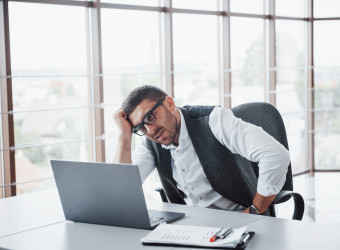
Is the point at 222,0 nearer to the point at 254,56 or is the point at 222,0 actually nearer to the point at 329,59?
the point at 254,56

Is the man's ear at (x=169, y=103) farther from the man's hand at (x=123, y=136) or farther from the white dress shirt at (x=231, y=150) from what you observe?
the man's hand at (x=123, y=136)

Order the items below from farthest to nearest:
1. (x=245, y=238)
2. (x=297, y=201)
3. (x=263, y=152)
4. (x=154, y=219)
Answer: (x=297, y=201) → (x=263, y=152) → (x=154, y=219) → (x=245, y=238)

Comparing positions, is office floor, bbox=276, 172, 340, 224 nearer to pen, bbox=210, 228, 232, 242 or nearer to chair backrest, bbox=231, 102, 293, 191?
chair backrest, bbox=231, 102, 293, 191

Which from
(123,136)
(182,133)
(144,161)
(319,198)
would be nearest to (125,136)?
(123,136)

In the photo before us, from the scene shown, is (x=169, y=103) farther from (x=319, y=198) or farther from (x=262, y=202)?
(x=319, y=198)

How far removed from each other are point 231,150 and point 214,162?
86 millimetres

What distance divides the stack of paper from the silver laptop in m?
0.11

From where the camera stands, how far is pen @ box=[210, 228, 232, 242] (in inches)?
60.9

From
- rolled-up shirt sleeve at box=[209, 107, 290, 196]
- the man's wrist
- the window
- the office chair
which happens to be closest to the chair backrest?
the office chair

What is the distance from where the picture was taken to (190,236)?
1599 millimetres

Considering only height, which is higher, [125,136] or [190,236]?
[125,136]

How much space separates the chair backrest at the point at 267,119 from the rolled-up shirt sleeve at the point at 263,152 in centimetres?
27

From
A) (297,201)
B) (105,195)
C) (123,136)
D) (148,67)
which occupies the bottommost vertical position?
(297,201)

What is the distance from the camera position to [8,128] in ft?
12.1
